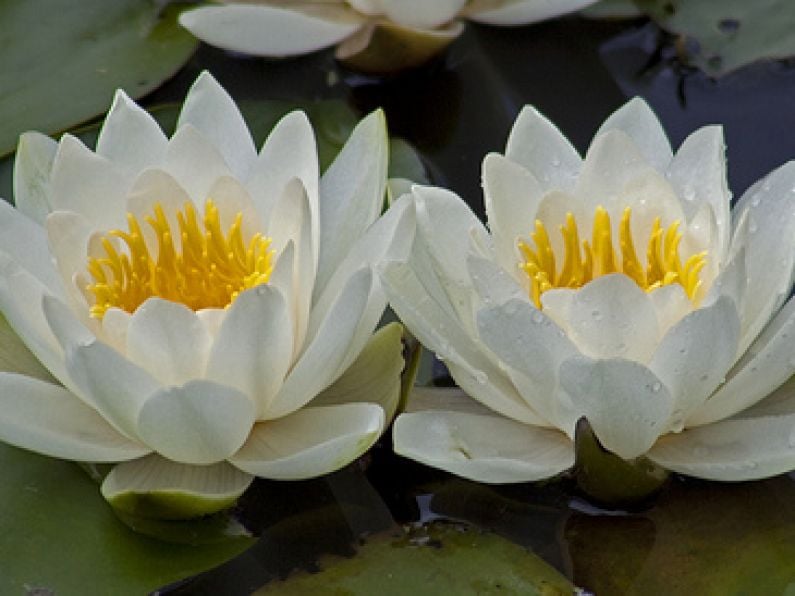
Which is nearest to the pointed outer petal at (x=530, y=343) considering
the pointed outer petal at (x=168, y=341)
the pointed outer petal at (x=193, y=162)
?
the pointed outer petal at (x=168, y=341)

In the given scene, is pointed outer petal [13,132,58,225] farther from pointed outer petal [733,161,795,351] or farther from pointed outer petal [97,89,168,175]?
pointed outer petal [733,161,795,351]

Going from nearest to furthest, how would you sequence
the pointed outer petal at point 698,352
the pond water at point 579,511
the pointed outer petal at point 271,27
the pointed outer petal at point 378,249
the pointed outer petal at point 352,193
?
the pointed outer petal at point 698,352 < the pond water at point 579,511 < the pointed outer petal at point 378,249 < the pointed outer petal at point 352,193 < the pointed outer petal at point 271,27

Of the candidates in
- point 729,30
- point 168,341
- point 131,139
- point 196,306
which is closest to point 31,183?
point 131,139

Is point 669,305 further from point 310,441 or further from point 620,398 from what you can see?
point 310,441

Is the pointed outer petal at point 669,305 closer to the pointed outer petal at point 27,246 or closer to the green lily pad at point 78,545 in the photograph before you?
the green lily pad at point 78,545

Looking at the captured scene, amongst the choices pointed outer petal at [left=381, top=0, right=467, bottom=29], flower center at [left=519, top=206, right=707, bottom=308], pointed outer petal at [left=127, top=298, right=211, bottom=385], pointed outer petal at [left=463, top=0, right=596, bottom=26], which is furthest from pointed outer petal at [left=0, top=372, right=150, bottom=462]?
pointed outer petal at [left=463, top=0, right=596, bottom=26]

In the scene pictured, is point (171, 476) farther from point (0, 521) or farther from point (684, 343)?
point (684, 343)
